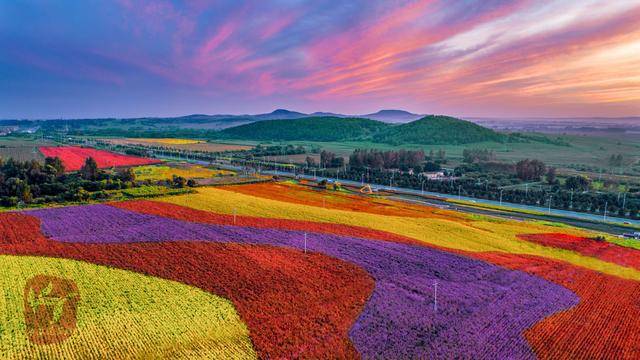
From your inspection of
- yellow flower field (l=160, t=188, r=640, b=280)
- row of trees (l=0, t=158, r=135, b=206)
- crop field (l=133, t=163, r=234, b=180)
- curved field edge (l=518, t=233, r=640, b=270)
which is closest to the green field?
crop field (l=133, t=163, r=234, b=180)

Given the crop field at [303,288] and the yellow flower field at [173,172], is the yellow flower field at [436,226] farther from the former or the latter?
the yellow flower field at [173,172]

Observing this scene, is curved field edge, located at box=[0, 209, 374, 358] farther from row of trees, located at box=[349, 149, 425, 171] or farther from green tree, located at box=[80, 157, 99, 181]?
row of trees, located at box=[349, 149, 425, 171]

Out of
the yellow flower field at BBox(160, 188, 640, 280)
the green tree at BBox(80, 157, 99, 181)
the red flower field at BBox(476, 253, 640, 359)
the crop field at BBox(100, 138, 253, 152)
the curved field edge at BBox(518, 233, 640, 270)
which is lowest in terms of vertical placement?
the red flower field at BBox(476, 253, 640, 359)

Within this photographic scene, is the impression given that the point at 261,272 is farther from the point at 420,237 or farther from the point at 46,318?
the point at 420,237

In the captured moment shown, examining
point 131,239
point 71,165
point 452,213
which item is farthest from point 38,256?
point 71,165

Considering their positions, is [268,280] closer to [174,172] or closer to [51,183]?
[51,183]

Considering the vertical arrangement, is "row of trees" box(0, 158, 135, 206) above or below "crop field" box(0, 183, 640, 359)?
above
